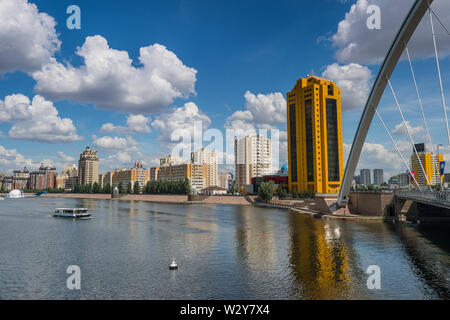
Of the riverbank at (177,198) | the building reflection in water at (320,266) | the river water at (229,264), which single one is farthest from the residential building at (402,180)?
the building reflection in water at (320,266)

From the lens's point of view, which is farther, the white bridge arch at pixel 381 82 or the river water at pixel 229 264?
the white bridge arch at pixel 381 82

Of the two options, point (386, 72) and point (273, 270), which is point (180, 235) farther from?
point (386, 72)

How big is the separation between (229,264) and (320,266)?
7883 millimetres

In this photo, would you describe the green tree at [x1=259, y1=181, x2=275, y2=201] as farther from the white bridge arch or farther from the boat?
the boat

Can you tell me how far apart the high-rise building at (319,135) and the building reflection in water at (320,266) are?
7639 centimetres

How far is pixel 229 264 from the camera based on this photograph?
2888 cm

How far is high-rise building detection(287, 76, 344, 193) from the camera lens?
120 metres

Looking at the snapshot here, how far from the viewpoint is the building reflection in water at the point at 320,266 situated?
2147cm

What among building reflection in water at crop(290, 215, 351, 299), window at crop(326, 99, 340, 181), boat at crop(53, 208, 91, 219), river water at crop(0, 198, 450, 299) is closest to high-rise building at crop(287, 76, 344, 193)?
window at crop(326, 99, 340, 181)

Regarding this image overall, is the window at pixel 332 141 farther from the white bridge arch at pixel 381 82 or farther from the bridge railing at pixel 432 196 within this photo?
the bridge railing at pixel 432 196

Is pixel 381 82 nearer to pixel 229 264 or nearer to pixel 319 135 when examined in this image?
pixel 229 264

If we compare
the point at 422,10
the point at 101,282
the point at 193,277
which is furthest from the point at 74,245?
the point at 422,10

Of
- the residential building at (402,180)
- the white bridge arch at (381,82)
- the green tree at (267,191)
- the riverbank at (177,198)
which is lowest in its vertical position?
the riverbank at (177,198)

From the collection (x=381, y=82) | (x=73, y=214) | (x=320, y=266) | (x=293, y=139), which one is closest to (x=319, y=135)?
(x=293, y=139)
